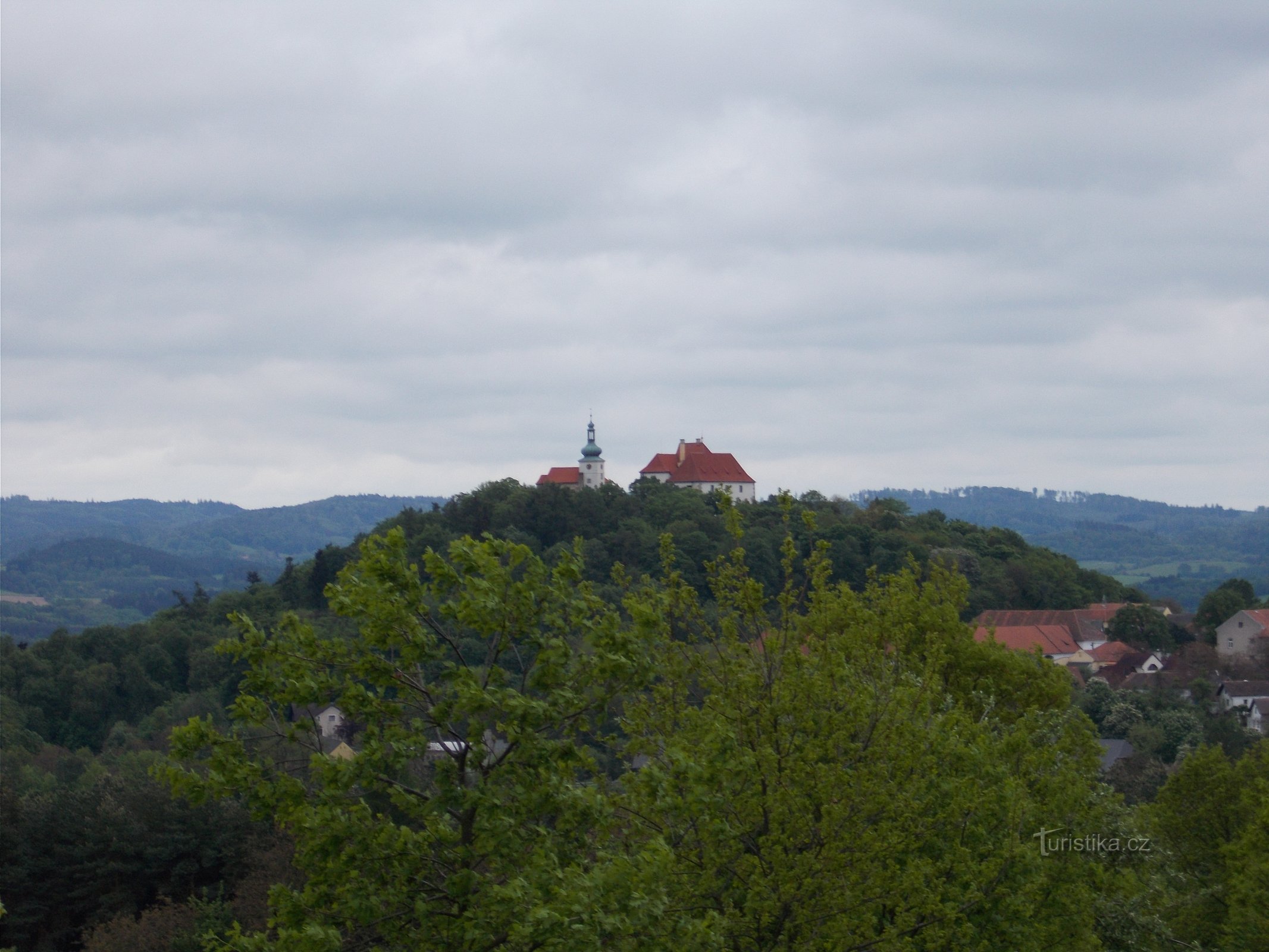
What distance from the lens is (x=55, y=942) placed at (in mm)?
33969

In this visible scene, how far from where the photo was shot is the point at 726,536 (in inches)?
3602

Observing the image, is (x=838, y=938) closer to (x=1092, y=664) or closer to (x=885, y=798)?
(x=885, y=798)

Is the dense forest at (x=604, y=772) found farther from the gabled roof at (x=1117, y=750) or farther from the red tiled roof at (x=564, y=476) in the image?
the red tiled roof at (x=564, y=476)

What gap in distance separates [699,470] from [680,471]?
2.06 m

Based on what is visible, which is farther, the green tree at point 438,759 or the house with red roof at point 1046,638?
the house with red roof at point 1046,638

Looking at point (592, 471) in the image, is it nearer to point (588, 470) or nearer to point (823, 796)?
point (588, 470)

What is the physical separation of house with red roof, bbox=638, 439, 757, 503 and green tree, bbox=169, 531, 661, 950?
397 ft

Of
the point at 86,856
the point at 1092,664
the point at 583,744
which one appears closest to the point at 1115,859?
the point at 583,744

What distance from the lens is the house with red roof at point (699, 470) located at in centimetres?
13256

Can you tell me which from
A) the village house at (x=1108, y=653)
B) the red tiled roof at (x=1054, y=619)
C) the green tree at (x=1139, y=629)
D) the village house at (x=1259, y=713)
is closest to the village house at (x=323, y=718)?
the village house at (x=1259, y=713)

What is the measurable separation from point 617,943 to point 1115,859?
38.7 ft

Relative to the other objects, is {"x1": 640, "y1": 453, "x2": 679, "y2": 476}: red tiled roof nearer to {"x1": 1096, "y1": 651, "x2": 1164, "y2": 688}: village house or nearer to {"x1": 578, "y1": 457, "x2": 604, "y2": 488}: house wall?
{"x1": 578, "y1": 457, "x2": 604, "y2": 488}: house wall

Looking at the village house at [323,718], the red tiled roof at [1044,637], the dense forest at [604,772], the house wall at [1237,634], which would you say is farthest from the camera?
the house wall at [1237,634]

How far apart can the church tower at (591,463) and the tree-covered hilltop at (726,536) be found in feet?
42.2
